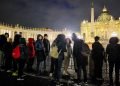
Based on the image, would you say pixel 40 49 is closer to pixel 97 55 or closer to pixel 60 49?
pixel 60 49

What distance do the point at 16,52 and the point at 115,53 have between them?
369 cm

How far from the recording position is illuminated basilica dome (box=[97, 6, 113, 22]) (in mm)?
93800

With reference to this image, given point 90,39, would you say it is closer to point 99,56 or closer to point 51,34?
point 51,34

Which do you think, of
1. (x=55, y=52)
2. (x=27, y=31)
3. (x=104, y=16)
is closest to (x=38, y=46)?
(x=55, y=52)

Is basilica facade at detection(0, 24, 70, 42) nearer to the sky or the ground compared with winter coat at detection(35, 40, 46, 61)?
nearer to the sky

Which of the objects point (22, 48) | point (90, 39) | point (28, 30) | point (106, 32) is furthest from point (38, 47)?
point (28, 30)

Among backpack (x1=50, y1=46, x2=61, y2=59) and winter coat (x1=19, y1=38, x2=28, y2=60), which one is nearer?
backpack (x1=50, y1=46, x2=61, y2=59)

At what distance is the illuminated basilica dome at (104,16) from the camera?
93.8 meters

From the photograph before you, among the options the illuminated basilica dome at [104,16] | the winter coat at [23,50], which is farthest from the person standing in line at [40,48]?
the illuminated basilica dome at [104,16]

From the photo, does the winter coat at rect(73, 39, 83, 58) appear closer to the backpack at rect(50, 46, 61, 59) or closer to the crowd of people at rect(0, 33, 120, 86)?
the crowd of people at rect(0, 33, 120, 86)

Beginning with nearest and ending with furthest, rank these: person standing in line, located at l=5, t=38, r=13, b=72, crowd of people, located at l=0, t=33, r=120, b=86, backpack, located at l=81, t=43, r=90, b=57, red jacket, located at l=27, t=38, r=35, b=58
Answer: crowd of people, located at l=0, t=33, r=120, b=86, backpack, located at l=81, t=43, r=90, b=57, red jacket, located at l=27, t=38, r=35, b=58, person standing in line, located at l=5, t=38, r=13, b=72

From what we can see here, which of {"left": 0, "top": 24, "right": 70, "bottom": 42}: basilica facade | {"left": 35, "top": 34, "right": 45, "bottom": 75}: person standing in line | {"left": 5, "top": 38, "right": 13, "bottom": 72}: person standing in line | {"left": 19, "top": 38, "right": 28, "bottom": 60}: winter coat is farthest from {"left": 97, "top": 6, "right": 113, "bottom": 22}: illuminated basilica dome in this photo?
{"left": 19, "top": 38, "right": 28, "bottom": 60}: winter coat

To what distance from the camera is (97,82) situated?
11445mm

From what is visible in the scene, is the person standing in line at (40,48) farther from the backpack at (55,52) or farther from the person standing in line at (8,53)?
the backpack at (55,52)
